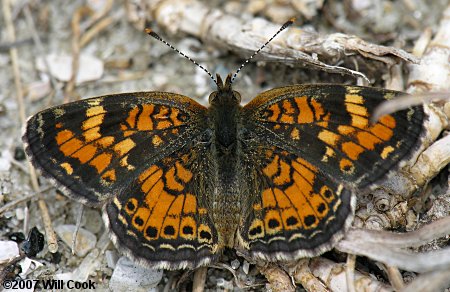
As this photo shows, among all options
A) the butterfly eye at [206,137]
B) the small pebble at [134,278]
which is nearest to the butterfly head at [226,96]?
the butterfly eye at [206,137]

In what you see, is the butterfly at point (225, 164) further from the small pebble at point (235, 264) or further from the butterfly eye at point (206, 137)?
the small pebble at point (235, 264)

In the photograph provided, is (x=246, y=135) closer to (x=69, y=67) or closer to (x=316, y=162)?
(x=316, y=162)

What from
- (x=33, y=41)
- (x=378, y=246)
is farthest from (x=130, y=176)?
(x=33, y=41)

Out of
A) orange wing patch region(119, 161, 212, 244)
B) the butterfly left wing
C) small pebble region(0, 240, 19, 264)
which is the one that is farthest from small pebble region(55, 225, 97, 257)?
the butterfly left wing

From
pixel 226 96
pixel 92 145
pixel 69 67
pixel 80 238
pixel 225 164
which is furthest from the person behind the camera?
pixel 69 67

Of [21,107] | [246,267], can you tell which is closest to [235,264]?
[246,267]

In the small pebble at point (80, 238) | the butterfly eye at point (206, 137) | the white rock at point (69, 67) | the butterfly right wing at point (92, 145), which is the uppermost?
the white rock at point (69, 67)

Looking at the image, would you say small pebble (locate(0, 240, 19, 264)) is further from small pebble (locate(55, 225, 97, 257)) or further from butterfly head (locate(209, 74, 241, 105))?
butterfly head (locate(209, 74, 241, 105))

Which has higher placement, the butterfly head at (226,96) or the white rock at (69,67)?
the white rock at (69,67)

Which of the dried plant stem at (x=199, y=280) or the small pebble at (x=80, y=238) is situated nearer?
the dried plant stem at (x=199, y=280)
